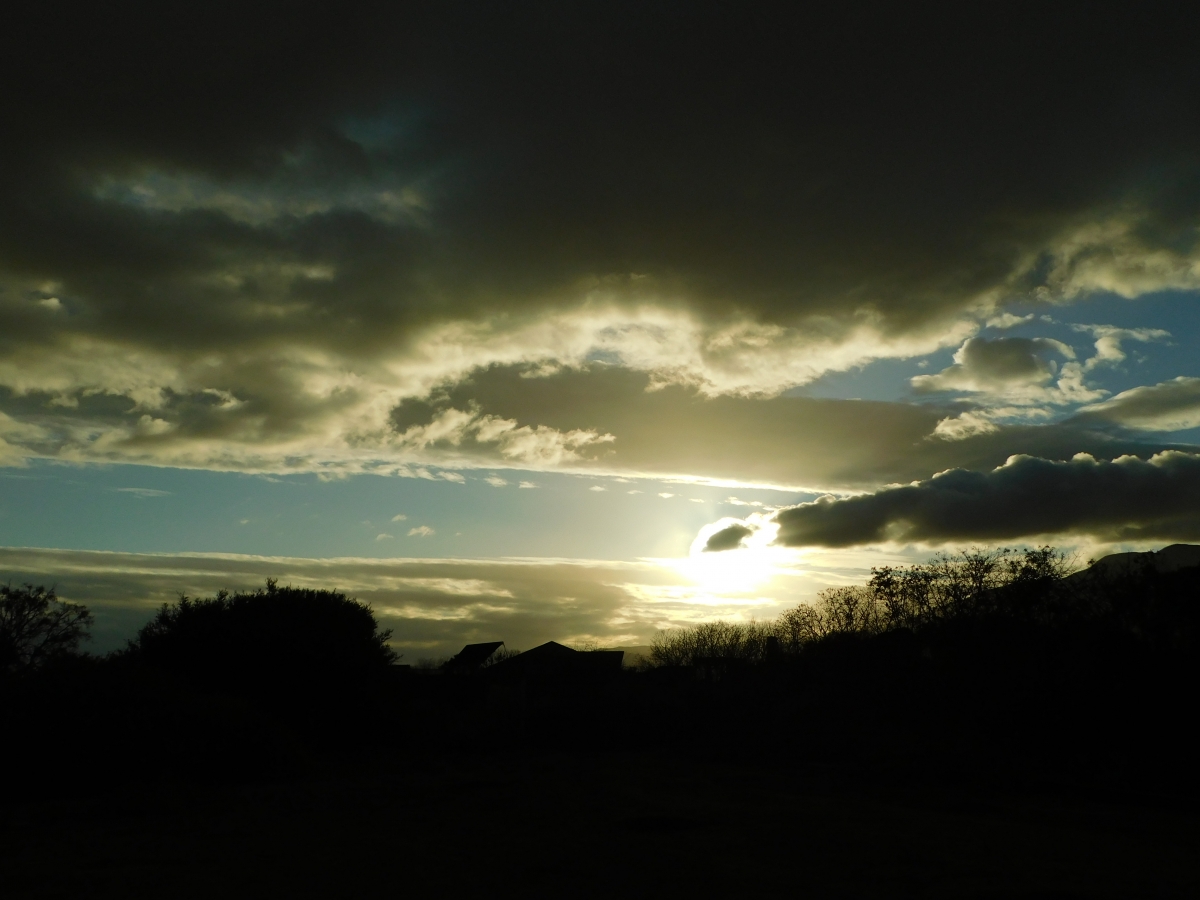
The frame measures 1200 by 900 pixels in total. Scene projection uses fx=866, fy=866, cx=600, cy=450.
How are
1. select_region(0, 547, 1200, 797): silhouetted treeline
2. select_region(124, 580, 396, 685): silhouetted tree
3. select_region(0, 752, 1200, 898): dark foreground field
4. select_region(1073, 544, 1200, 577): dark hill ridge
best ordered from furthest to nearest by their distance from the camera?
select_region(124, 580, 396, 685): silhouetted tree, select_region(1073, 544, 1200, 577): dark hill ridge, select_region(0, 547, 1200, 797): silhouetted treeline, select_region(0, 752, 1200, 898): dark foreground field

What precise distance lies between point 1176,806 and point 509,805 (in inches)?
490

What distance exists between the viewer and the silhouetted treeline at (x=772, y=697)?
65.1 feet

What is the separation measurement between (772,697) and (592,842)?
26.6 m

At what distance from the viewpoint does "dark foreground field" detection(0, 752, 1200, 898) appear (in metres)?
8.90

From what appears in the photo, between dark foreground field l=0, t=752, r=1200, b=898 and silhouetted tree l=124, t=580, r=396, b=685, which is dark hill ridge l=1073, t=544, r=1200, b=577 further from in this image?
silhouetted tree l=124, t=580, r=396, b=685

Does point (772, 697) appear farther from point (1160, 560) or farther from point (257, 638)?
point (257, 638)

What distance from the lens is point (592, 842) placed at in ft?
37.4

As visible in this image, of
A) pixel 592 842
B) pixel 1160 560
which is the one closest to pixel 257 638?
pixel 592 842

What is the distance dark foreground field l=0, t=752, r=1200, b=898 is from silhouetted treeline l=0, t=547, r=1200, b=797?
74.9 inches

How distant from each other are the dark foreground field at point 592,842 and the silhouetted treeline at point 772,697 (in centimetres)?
190

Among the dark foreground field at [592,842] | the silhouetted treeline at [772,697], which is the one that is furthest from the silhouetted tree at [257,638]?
the dark foreground field at [592,842]

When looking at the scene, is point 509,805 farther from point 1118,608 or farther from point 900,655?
point 900,655

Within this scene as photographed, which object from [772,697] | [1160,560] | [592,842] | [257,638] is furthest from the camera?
[772,697]

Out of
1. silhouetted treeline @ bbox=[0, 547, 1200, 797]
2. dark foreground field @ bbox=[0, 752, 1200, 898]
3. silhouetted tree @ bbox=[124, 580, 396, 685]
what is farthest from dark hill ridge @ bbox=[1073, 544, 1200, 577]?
silhouetted tree @ bbox=[124, 580, 396, 685]
